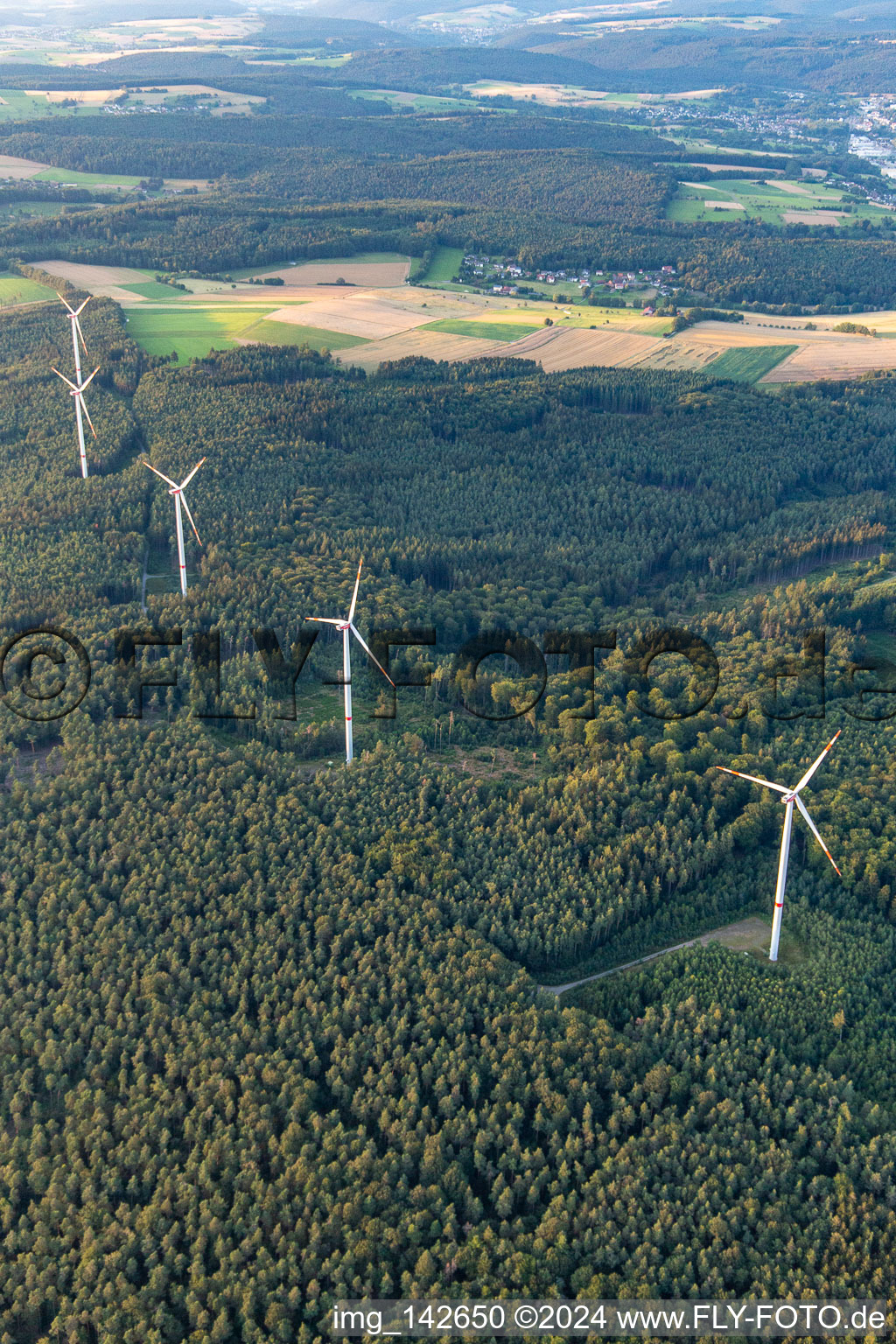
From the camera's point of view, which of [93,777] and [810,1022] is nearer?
[810,1022]

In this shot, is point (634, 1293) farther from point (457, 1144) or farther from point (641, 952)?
point (641, 952)

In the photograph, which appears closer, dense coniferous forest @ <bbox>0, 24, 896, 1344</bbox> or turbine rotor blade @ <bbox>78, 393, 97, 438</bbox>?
dense coniferous forest @ <bbox>0, 24, 896, 1344</bbox>

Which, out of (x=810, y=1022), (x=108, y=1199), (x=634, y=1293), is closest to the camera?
(x=634, y=1293)

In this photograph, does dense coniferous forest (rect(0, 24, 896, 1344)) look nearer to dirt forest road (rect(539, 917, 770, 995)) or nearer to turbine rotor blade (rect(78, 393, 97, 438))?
dirt forest road (rect(539, 917, 770, 995))

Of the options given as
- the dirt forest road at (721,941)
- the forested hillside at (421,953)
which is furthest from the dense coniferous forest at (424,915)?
the dirt forest road at (721,941)

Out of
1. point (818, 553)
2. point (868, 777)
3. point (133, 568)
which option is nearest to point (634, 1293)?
point (868, 777)

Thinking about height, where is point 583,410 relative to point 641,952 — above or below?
above

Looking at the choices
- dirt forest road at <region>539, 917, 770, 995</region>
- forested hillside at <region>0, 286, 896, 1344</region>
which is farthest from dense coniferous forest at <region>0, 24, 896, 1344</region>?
dirt forest road at <region>539, 917, 770, 995</region>

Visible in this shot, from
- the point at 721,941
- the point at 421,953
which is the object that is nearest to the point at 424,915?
the point at 421,953
